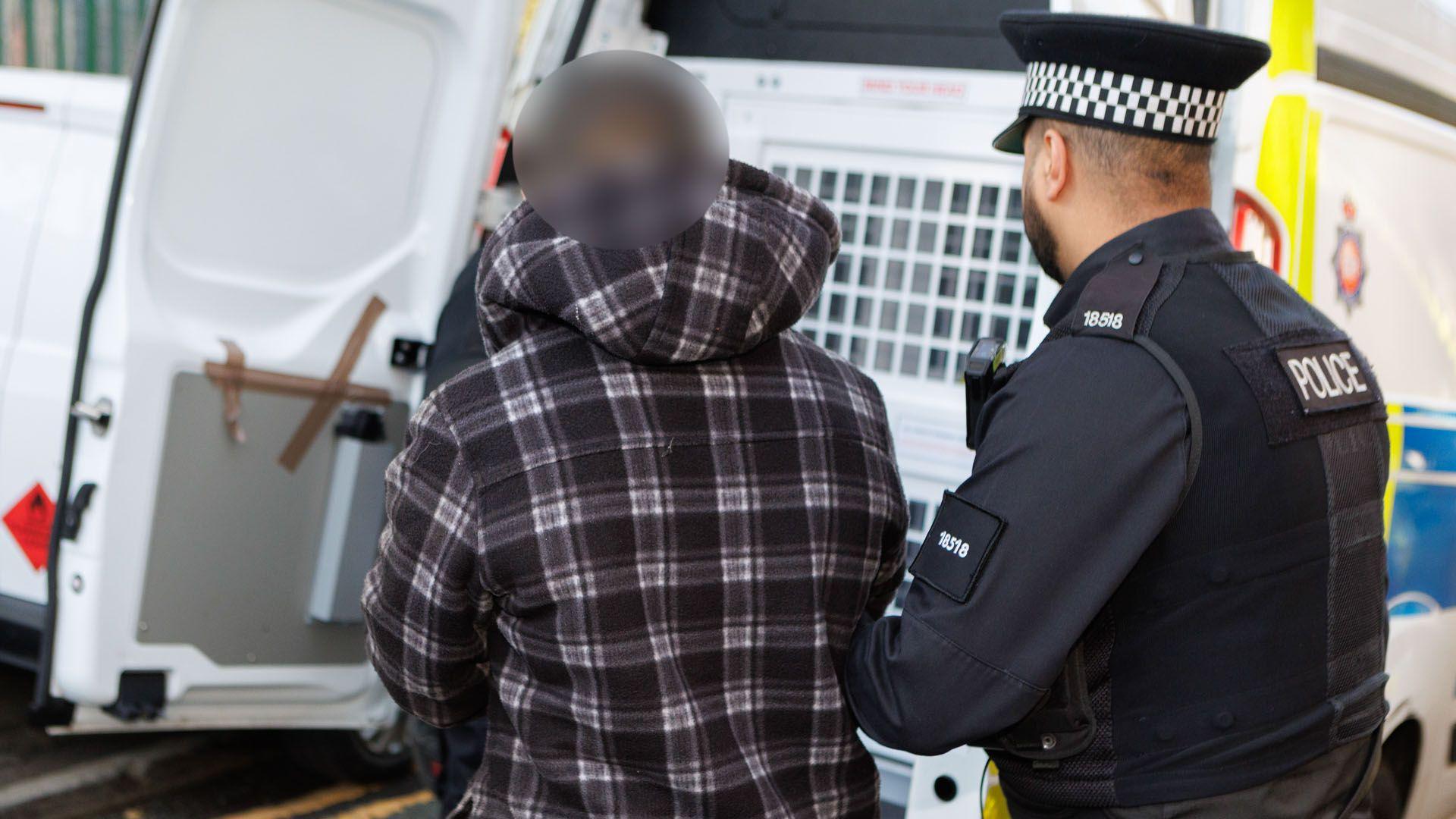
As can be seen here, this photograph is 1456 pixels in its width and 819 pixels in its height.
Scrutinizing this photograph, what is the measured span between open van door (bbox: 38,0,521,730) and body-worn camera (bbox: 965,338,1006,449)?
5.71 ft

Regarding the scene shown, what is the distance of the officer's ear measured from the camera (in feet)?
5.39

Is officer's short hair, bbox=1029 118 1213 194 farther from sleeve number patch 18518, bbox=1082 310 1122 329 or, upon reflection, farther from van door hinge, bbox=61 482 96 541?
van door hinge, bbox=61 482 96 541

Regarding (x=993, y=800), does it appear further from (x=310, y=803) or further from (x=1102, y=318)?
(x=310, y=803)

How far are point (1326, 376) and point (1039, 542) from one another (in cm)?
44

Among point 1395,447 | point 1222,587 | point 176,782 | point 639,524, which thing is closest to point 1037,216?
point 1222,587

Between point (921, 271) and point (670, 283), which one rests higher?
point (921, 271)

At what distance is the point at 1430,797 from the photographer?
317 centimetres

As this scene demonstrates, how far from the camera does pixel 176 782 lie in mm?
3838

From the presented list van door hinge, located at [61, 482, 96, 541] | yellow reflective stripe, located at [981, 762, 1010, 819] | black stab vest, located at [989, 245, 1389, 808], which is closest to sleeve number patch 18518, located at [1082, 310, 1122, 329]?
black stab vest, located at [989, 245, 1389, 808]

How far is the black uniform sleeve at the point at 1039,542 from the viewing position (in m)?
1.44

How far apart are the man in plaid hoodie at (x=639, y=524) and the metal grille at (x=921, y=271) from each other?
3.90 feet

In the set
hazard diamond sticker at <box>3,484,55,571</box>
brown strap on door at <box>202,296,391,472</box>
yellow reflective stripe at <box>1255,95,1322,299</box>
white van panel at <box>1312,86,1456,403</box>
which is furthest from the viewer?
hazard diamond sticker at <box>3,484,55,571</box>

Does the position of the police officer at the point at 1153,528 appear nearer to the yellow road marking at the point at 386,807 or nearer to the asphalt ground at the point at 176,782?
the yellow road marking at the point at 386,807

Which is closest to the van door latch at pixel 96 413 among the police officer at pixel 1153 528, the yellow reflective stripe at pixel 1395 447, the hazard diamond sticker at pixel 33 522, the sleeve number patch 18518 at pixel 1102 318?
the hazard diamond sticker at pixel 33 522
